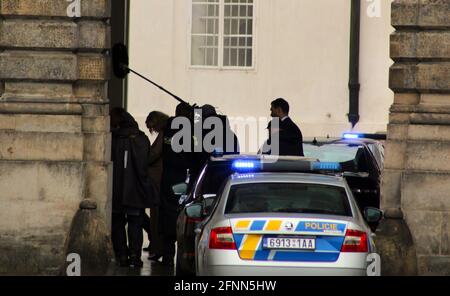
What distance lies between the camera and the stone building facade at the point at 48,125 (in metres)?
18.7

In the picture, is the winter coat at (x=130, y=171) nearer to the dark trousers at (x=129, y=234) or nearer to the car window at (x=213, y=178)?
the dark trousers at (x=129, y=234)

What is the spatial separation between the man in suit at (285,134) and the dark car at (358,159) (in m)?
0.94

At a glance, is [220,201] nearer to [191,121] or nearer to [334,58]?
[191,121]

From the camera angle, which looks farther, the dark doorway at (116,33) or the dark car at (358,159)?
the dark doorway at (116,33)

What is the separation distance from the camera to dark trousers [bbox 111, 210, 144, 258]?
1994 cm

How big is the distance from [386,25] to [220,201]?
18.8m

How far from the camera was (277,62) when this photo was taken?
3428 centimetres

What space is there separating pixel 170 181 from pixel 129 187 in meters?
0.65

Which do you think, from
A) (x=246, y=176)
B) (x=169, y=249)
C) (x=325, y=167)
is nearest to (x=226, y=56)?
(x=169, y=249)

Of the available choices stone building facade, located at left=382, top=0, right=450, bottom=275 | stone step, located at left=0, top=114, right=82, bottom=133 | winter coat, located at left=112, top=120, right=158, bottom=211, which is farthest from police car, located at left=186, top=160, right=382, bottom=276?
winter coat, located at left=112, top=120, right=158, bottom=211

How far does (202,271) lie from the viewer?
15.3 m

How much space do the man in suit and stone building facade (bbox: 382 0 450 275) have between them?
8.17 feet

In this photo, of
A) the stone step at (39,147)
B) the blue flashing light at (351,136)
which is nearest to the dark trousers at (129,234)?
the stone step at (39,147)
